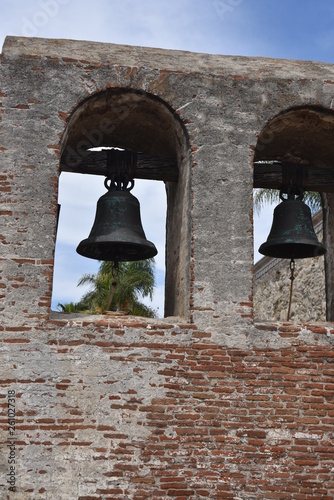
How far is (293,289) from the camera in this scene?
1314cm

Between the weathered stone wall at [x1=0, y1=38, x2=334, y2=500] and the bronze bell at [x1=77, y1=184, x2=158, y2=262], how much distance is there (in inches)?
18.8

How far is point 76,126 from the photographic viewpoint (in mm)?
6293

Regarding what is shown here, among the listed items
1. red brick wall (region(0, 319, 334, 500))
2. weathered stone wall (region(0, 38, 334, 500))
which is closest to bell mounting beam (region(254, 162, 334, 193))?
weathered stone wall (region(0, 38, 334, 500))

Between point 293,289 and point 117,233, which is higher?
point 293,289

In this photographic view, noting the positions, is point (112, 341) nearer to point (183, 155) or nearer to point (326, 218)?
point (183, 155)

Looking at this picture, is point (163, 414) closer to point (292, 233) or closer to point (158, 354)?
point (158, 354)

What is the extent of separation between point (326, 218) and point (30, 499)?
408cm

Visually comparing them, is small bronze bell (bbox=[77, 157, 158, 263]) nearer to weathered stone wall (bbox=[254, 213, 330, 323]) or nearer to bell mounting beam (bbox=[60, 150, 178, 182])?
bell mounting beam (bbox=[60, 150, 178, 182])

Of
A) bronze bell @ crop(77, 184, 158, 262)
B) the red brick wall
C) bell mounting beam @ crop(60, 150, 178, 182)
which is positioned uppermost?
bell mounting beam @ crop(60, 150, 178, 182)

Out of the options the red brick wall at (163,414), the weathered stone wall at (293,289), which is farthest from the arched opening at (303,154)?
the weathered stone wall at (293,289)

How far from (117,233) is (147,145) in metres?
1.29

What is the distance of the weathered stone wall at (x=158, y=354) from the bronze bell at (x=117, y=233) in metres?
0.48

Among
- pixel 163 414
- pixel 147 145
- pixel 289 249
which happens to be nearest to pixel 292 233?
pixel 289 249

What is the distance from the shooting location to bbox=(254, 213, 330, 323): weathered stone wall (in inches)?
462
